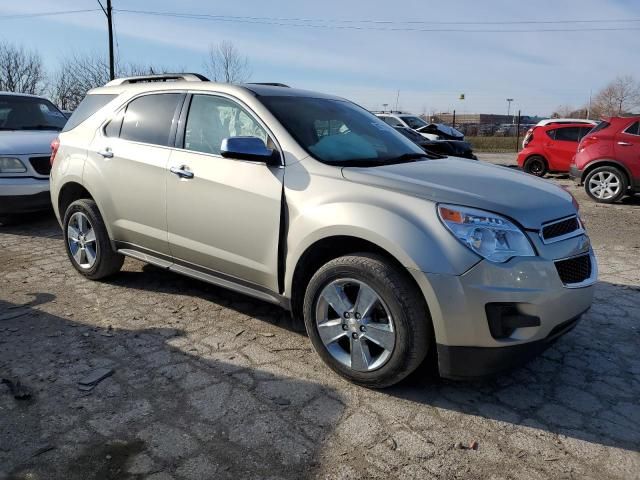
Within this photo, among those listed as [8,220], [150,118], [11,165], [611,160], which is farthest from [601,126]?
[8,220]

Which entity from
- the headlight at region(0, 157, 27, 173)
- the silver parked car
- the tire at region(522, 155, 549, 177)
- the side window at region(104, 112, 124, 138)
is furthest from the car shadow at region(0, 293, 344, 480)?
the tire at region(522, 155, 549, 177)

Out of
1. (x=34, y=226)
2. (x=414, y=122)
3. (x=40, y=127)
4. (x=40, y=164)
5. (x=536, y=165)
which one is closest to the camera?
(x=40, y=164)

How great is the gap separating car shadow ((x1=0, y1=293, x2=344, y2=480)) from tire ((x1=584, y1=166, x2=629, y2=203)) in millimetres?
8708

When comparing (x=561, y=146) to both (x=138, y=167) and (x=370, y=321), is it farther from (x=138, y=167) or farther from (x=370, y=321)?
(x=370, y=321)

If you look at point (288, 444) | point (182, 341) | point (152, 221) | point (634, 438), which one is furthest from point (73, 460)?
point (634, 438)

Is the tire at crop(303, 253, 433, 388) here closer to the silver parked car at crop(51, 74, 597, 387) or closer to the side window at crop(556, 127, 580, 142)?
the silver parked car at crop(51, 74, 597, 387)

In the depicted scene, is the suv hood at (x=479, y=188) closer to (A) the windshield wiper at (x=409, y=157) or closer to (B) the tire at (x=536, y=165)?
(A) the windshield wiper at (x=409, y=157)

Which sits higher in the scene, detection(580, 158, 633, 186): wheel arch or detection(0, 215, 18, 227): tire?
detection(580, 158, 633, 186): wheel arch

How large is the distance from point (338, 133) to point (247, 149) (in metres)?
0.76

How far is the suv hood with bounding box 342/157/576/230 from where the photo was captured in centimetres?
278

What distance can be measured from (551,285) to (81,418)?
99.6 inches

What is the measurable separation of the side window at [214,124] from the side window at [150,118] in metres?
0.23

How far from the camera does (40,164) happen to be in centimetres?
730

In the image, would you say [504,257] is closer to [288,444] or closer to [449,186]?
[449,186]
